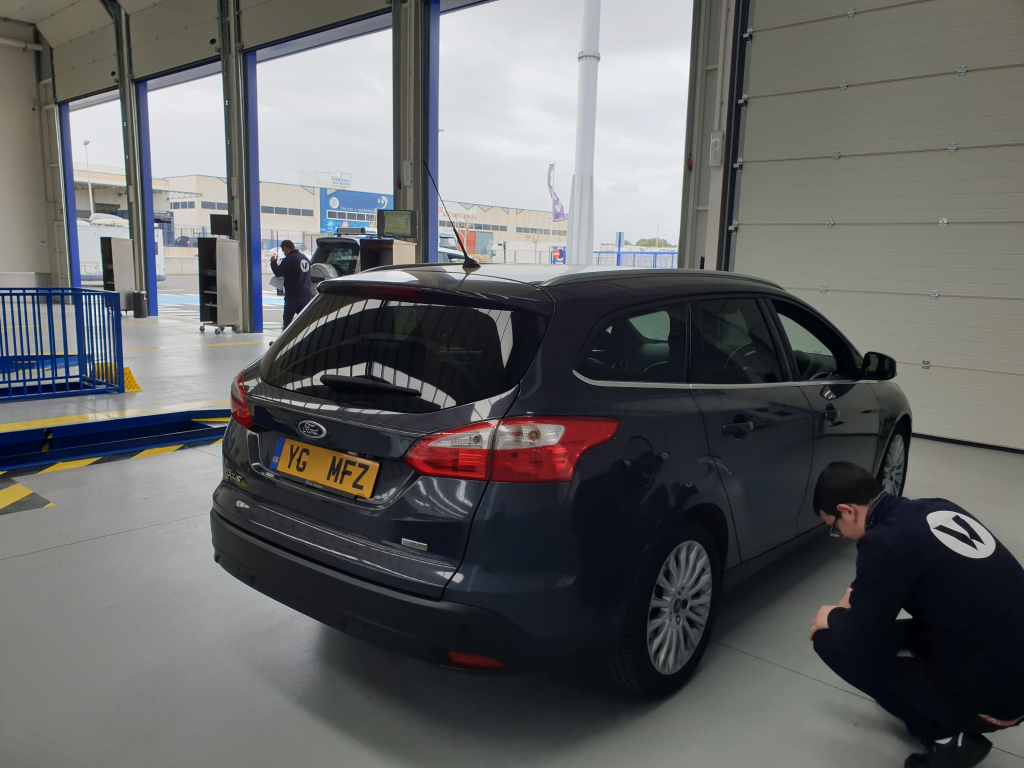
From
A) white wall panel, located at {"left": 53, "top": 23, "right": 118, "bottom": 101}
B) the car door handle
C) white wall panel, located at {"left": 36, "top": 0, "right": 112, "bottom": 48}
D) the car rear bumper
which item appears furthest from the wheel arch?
white wall panel, located at {"left": 36, "top": 0, "right": 112, "bottom": 48}

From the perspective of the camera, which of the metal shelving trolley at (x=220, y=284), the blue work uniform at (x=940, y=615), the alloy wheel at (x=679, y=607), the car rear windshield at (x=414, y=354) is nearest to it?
the blue work uniform at (x=940, y=615)

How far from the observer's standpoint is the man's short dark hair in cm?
197

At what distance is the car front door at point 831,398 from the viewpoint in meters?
2.98

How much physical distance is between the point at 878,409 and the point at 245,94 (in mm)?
12828

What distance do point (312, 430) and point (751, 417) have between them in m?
1.49

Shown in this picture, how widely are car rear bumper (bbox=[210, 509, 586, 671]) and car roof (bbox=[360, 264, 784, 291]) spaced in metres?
0.96

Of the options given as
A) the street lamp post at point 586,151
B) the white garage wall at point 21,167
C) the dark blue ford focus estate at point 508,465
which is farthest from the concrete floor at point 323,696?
the white garage wall at point 21,167

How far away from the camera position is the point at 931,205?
20.5ft

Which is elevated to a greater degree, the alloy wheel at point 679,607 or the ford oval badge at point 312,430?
the ford oval badge at point 312,430

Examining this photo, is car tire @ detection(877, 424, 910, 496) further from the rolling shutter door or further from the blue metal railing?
the blue metal railing

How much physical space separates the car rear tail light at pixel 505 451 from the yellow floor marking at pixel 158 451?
4062 mm

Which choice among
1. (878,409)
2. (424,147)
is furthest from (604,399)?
(424,147)

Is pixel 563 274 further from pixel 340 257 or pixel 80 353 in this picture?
pixel 340 257

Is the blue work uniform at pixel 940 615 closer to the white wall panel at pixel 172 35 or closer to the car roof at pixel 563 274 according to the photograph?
the car roof at pixel 563 274
